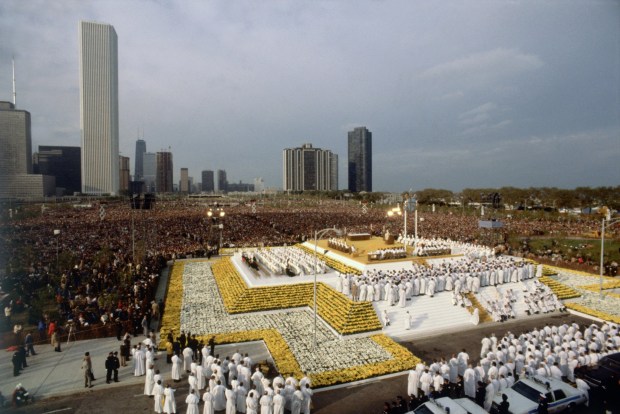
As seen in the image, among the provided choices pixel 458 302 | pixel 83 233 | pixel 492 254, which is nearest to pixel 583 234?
pixel 492 254

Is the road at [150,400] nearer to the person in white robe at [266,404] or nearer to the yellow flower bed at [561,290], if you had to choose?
the person in white robe at [266,404]

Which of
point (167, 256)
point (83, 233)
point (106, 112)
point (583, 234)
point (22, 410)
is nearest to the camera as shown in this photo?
point (22, 410)

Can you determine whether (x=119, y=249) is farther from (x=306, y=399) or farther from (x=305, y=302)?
(x=306, y=399)

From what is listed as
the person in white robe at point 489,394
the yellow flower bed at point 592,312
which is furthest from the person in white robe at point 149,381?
the yellow flower bed at point 592,312

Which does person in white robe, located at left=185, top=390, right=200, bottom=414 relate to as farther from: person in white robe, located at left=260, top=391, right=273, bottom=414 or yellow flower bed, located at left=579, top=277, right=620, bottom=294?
yellow flower bed, located at left=579, top=277, right=620, bottom=294

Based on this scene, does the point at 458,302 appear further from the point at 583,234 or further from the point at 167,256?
the point at 583,234

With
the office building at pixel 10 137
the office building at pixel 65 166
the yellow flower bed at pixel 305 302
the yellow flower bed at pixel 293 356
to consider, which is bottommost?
the yellow flower bed at pixel 293 356

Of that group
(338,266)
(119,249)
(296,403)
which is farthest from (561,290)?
(119,249)

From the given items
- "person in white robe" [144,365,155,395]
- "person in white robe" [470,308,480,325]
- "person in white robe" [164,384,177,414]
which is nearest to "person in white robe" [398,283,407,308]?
"person in white robe" [470,308,480,325]
